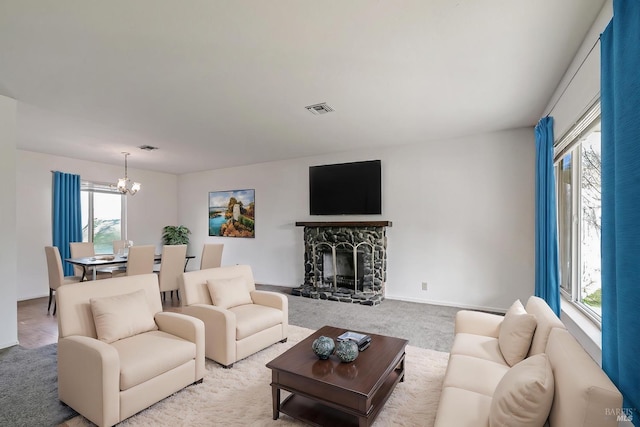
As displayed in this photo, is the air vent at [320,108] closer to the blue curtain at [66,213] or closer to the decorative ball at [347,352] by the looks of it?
the decorative ball at [347,352]

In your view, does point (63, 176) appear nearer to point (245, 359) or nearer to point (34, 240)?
point (34, 240)

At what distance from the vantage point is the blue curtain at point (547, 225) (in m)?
2.93

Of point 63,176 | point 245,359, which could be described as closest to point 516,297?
point 245,359

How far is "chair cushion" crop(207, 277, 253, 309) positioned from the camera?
10.7 ft

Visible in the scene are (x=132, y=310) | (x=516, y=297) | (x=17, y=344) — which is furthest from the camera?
(x=516, y=297)

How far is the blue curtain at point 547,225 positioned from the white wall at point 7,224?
5523 millimetres

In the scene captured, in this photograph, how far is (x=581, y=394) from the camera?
1126 millimetres

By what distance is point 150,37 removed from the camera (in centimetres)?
222

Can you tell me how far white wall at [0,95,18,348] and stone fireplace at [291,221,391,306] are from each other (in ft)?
12.5

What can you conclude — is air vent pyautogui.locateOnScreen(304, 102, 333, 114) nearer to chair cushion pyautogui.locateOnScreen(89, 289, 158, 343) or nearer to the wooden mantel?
the wooden mantel

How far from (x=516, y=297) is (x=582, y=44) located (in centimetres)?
342

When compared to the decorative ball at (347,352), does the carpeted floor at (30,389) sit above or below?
below

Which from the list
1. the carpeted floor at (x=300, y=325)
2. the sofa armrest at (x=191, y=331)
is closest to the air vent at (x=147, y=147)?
the carpeted floor at (x=300, y=325)

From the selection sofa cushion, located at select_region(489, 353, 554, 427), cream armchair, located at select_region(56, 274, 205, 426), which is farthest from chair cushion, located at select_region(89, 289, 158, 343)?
sofa cushion, located at select_region(489, 353, 554, 427)
